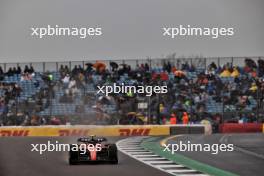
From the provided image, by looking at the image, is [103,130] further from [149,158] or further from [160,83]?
[149,158]

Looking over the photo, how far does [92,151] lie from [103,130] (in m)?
0.40

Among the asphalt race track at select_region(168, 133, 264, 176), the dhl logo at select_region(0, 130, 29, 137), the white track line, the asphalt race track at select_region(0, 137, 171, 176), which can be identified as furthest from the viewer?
the dhl logo at select_region(0, 130, 29, 137)

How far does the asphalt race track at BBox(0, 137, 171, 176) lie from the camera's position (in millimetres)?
9820

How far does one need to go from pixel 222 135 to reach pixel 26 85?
10.5ft

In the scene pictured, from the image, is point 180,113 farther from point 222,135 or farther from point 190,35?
point 190,35

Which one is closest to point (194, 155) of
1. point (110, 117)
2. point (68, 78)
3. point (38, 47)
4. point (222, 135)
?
point (222, 135)

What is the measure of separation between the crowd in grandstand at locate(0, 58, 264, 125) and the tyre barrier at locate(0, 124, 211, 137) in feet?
0.47

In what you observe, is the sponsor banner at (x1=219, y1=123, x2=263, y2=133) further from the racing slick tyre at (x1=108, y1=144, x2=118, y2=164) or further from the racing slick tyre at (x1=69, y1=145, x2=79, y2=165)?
the racing slick tyre at (x1=69, y1=145, x2=79, y2=165)

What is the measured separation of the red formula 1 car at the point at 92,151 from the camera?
10.2 m

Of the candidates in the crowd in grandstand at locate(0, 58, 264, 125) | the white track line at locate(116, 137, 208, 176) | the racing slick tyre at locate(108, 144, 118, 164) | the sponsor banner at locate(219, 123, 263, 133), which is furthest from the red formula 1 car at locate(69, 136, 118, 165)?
the sponsor banner at locate(219, 123, 263, 133)

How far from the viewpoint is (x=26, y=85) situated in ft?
33.4

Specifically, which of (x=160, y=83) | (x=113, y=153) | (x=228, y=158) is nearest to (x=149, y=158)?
(x=113, y=153)

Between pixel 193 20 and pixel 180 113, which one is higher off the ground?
pixel 193 20

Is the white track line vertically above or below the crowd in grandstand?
below
